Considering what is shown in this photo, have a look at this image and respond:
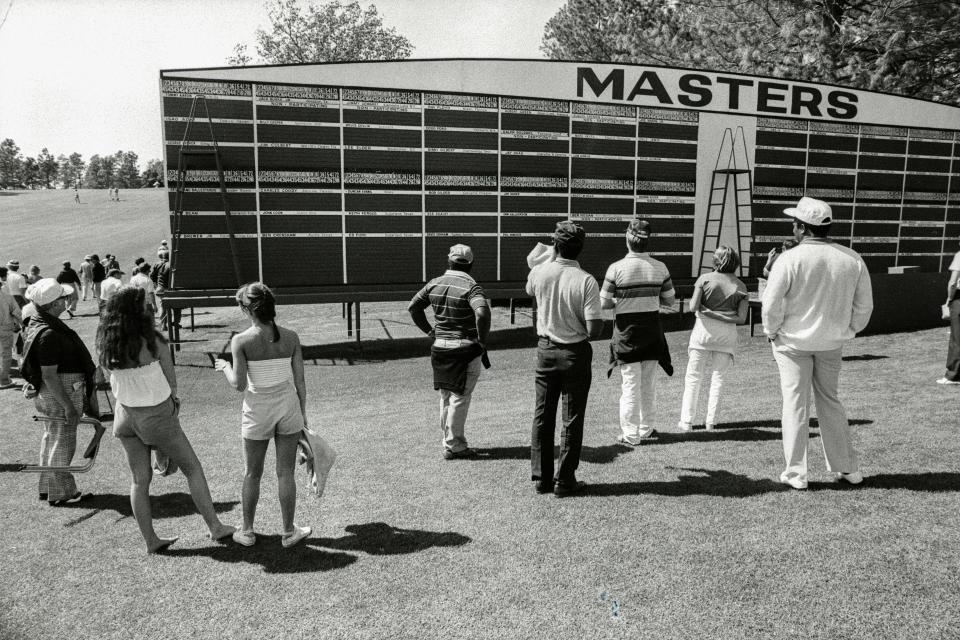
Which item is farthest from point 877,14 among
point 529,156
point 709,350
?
point 709,350

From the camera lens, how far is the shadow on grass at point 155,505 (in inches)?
226

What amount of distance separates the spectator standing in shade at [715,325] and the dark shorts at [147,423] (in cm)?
450

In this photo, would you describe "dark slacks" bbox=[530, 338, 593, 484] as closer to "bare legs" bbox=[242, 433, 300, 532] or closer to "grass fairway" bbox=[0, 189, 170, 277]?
"bare legs" bbox=[242, 433, 300, 532]

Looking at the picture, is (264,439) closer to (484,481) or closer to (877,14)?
(484,481)

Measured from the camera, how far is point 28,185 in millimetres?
143625

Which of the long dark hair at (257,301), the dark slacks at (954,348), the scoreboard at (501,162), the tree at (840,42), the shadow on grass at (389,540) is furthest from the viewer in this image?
the tree at (840,42)

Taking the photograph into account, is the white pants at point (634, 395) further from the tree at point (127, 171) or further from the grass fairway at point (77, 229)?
the tree at point (127, 171)

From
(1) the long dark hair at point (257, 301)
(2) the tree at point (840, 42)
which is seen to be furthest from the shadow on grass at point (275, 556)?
(2) the tree at point (840, 42)

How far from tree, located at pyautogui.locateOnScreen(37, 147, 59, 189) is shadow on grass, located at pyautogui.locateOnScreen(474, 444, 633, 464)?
538 feet

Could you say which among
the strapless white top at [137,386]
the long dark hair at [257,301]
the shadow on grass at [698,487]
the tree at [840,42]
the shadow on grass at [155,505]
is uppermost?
the tree at [840,42]

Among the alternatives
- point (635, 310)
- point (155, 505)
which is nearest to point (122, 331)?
point (155, 505)

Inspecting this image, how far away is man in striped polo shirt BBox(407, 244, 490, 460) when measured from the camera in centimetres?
630

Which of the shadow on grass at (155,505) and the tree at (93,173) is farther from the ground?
the tree at (93,173)

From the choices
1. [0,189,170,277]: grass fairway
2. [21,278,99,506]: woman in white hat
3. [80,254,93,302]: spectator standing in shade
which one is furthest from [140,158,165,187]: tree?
[21,278,99,506]: woman in white hat
